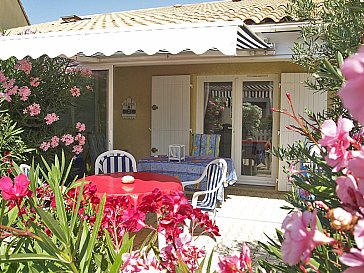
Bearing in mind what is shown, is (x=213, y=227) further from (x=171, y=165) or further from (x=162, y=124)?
(x=162, y=124)

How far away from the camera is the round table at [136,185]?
5.88m

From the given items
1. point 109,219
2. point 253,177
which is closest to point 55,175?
point 109,219

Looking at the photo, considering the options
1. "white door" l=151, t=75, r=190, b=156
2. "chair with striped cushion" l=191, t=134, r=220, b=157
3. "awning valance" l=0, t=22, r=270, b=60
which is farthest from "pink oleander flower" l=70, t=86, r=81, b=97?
"chair with striped cushion" l=191, t=134, r=220, b=157

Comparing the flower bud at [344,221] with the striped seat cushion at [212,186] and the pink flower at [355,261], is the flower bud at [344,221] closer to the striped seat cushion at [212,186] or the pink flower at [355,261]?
the pink flower at [355,261]

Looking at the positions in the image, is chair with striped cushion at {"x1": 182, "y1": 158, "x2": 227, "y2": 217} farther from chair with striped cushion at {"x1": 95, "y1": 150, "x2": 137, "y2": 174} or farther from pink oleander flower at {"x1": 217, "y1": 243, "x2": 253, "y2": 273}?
pink oleander flower at {"x1": 217, "y1": 243, "x2": 253, "y2": 273}

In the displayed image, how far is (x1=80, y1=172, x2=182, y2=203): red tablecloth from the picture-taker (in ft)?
19.3

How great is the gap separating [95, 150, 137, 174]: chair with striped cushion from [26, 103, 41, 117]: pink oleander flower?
7.76ft

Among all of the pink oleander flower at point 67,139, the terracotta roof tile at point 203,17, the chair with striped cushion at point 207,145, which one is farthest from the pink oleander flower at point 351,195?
the chair with striped cushion at point 207,145

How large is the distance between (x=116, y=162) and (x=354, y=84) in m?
9.00

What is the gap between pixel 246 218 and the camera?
29.5 ft

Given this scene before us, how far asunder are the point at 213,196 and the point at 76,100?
6.02 meters

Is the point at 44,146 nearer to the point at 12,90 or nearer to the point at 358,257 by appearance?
the point at 12,90

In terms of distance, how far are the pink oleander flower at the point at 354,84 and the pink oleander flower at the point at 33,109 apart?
408 inches

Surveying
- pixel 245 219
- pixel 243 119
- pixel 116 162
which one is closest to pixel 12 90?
pixel 116 162
